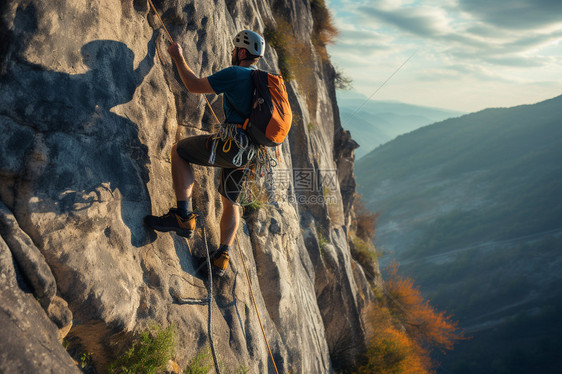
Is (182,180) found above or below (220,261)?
above

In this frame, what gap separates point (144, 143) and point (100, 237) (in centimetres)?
116

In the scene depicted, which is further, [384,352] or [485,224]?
[485,224]

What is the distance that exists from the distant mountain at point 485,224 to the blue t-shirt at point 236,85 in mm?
57807

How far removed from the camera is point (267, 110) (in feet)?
12.3

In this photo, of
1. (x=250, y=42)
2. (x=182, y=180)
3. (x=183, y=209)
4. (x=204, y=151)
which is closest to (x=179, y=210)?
(x=183, y=209)

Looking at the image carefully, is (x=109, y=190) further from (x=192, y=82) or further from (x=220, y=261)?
(x=220, y=261)

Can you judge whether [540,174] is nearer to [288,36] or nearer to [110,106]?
[288,36]

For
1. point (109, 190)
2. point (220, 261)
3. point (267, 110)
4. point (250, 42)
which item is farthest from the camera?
point (220, 261)

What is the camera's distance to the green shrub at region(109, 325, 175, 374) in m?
Result: 3.11

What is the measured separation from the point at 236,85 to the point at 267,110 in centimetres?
43

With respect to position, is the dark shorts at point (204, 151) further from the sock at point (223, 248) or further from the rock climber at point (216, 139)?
the sock at point (223, 248)

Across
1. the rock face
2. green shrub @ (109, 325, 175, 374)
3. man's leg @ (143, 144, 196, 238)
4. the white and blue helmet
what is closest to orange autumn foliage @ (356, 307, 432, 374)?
the rock face

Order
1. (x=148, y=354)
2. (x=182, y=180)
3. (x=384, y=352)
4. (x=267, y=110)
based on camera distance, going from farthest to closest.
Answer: (x=384, y=352)
(x=182, y=180)
(x=267, y=110)
(x=148, y=354)

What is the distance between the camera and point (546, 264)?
6359 cm
